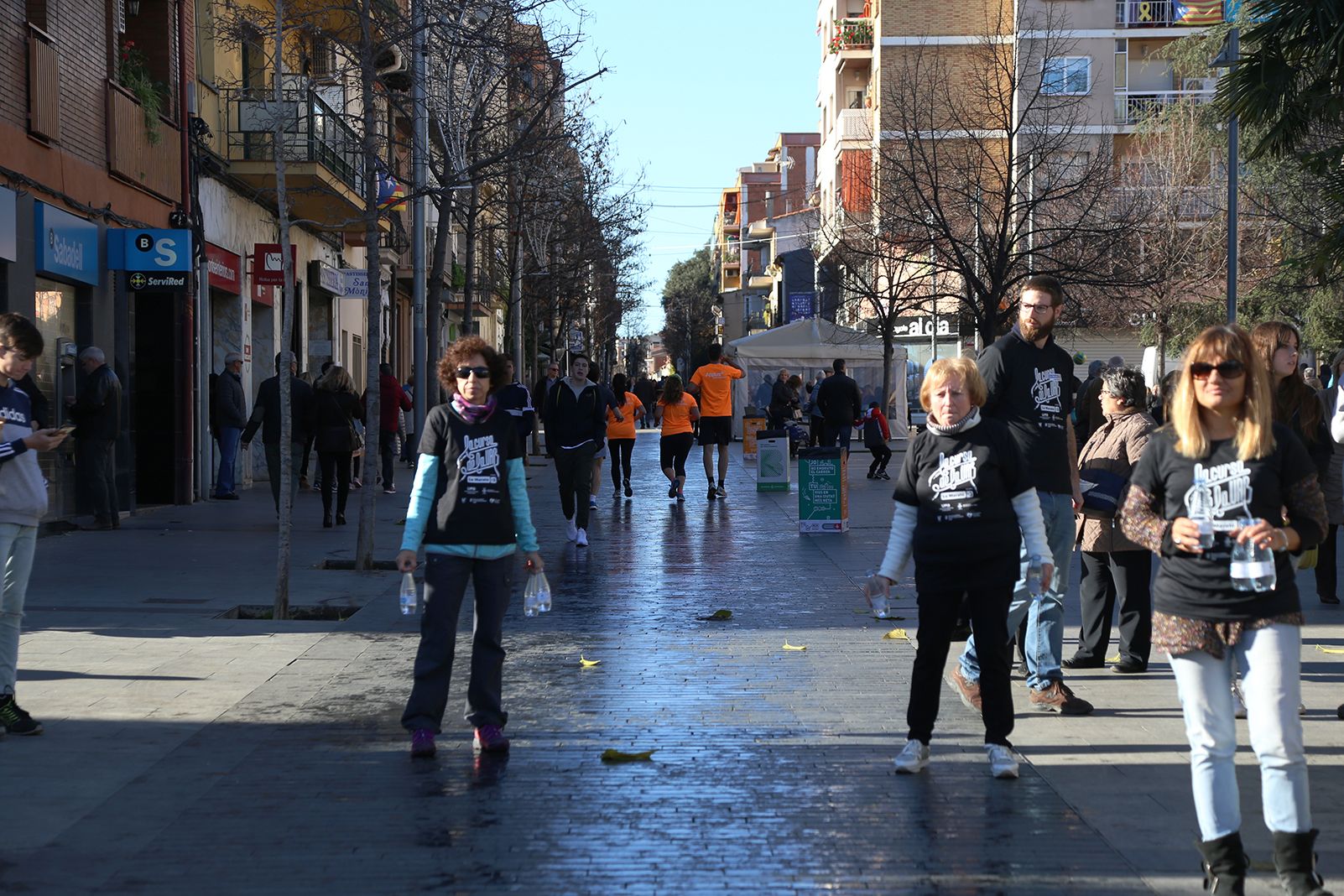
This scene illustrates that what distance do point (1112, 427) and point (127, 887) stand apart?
18.0 feet

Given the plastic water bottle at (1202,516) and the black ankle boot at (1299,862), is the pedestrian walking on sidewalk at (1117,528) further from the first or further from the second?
the black ankle boot at (1299,862)

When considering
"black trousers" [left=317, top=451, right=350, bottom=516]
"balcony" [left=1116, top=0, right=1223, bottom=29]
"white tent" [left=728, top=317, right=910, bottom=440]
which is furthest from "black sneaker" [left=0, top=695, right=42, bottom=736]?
"balcony" [left=1116, top=0, right=1223, bottom=29]

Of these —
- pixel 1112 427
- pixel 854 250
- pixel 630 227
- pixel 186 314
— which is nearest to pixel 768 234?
pixel 630 227

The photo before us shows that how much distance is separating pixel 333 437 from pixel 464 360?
1133cm

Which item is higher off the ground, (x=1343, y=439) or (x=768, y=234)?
(x=768, y=234)

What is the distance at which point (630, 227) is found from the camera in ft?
148

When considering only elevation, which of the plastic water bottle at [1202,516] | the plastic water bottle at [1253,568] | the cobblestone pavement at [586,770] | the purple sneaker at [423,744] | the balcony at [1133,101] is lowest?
the cobblestone pavement at [586,770]

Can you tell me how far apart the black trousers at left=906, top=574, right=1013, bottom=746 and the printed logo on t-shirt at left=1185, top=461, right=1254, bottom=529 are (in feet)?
Answer: 4.72

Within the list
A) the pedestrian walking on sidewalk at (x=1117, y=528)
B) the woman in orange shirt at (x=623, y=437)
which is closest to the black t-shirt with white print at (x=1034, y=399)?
the pedestrian walking on sidewalk at (x=1117, y=528)

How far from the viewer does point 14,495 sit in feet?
22.2

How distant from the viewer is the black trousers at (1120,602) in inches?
324

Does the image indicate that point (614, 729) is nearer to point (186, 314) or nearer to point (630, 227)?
point (186, 314)

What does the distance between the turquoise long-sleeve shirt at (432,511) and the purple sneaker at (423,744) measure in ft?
2.40

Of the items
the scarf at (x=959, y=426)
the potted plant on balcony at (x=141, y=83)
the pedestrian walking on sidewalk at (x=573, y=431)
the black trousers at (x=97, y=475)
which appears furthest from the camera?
the potted plant on balcony at (x=141, y=83)
